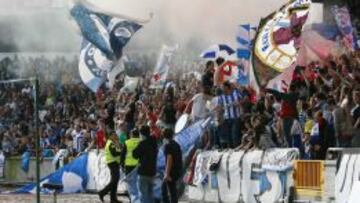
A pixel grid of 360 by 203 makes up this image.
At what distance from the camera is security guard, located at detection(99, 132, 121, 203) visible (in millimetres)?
20734

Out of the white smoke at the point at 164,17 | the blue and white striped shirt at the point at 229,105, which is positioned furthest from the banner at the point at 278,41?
the white smoke at the point at 164,17

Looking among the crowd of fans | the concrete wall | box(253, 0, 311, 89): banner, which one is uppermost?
box(253, 0, 311, 89): banner

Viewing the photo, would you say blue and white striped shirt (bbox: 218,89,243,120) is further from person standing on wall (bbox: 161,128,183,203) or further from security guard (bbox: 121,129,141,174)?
person standing on wall (bbox: 161,128,183,203)

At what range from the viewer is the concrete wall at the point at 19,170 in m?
29.1

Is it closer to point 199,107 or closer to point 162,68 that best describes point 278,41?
point 199,107

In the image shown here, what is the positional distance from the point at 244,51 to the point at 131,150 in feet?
15.3

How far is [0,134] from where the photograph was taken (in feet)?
105

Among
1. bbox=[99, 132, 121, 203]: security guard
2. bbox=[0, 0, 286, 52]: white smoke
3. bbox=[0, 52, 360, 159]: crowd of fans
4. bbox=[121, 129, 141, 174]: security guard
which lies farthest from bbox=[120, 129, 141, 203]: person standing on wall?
bbox=[0, 0, 286, 52]: white smoke

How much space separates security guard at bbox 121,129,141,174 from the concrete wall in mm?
9728

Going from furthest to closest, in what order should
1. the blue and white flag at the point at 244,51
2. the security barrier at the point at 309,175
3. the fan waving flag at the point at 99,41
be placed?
the fan waving flag at the point at 99,41
the blue and white flag at the point at 244,51
the security barrier at the point at 309,175

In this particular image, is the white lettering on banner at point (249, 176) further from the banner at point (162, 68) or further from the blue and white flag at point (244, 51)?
the banner at point (162, 68)

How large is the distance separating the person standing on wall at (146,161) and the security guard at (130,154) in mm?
653

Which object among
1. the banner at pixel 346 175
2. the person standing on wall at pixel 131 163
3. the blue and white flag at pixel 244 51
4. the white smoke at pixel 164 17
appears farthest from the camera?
the white smoke at pixel 164 17

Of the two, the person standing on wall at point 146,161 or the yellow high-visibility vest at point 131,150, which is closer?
the person standing on wall at point 146,161
